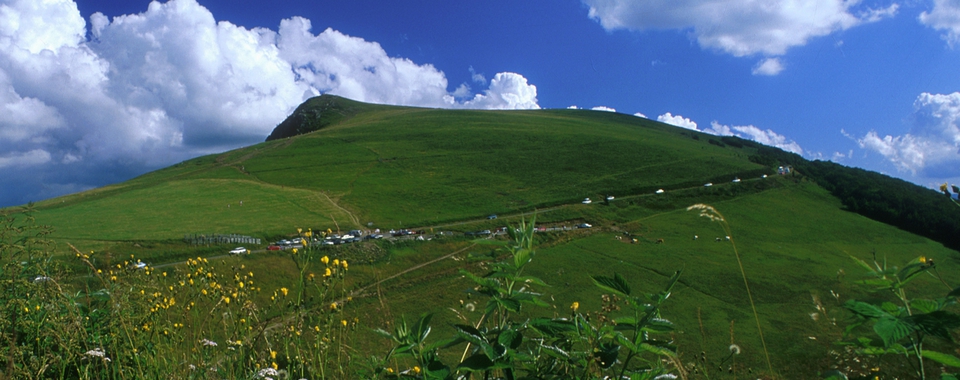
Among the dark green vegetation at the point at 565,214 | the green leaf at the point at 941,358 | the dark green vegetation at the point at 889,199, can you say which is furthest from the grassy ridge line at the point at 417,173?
the green leaf at the point at 941,358

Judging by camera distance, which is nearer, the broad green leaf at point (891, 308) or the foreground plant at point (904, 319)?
the foreground plant at point (904, 319)

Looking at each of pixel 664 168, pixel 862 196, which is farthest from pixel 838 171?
pixel 664 168

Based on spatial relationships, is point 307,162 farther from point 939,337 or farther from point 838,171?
point 838,171

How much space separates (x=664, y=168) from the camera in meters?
91.2

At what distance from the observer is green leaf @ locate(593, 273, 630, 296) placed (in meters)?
2.00

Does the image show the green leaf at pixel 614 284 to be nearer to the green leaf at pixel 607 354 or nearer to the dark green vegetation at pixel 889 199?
the green leaf at pixel 607 354

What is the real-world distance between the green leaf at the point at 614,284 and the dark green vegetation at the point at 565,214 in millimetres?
23921

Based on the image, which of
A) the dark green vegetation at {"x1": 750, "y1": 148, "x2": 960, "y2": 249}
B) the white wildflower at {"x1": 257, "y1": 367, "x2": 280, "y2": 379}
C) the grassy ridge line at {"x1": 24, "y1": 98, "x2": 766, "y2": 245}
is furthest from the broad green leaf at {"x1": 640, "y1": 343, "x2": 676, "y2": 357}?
the dark green vegetation at {"x1": 750, "y1": 148, "x2": 960, "y2": 249}

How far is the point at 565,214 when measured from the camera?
229 ft

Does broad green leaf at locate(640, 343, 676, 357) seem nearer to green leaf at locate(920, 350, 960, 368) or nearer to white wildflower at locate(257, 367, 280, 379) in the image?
green leaf at locate(920, 350, 960, 368)

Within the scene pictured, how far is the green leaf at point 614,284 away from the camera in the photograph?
2004 mm

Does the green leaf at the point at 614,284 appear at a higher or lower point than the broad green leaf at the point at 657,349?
higher

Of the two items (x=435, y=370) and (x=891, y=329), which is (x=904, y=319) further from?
(x=435, y=370)

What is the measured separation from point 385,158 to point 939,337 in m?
96.9
